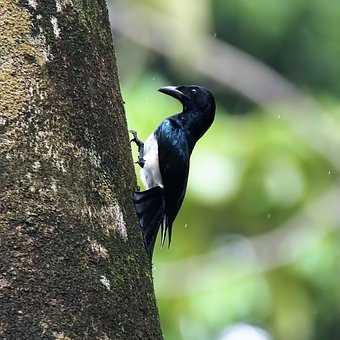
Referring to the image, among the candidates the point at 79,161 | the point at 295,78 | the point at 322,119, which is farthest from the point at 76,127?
the point at 295,78

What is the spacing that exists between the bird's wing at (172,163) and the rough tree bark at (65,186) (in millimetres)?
1268

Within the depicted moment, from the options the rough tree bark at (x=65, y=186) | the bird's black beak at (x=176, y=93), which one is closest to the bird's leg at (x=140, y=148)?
the bird's black beak at (x=176, y=93)

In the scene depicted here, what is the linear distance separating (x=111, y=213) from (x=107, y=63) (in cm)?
45

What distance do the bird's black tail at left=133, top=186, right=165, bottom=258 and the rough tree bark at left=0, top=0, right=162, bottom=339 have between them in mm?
196

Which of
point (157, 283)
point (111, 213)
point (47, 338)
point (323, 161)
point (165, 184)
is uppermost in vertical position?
point (323, 161)

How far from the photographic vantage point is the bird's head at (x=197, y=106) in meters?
6.03

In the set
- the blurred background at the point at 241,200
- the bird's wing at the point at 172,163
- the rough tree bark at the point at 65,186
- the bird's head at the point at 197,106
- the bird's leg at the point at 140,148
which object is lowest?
the rough tree bark at the point at 65,186

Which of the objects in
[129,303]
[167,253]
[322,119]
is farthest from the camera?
[322,119]

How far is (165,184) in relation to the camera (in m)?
5.27

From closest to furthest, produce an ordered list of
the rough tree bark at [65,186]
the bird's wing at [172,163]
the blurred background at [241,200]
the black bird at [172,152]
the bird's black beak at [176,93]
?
the rough tree bark at [65,186]
the black bird at [172,152]
the bird's wing at [172,163]
the bird's black beak at [176,93]
the blurred background at [241,200]

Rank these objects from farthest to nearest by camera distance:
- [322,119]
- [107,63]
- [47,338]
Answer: [322,119] → [107,63] → [47,338]

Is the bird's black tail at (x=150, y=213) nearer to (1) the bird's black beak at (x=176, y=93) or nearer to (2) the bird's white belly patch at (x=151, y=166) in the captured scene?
(2) the bird's white belly patch at (x=151, y=166)

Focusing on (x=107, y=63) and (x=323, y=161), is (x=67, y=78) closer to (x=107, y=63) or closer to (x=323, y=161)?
(x=107, y=63)

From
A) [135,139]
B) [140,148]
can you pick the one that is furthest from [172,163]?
[140,148]
